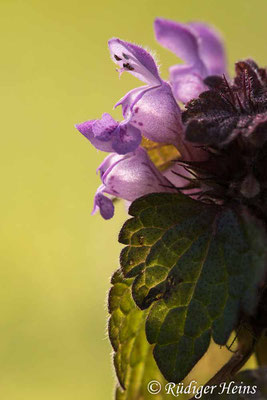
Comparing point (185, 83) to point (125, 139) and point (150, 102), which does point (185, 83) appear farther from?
point (125, 139)

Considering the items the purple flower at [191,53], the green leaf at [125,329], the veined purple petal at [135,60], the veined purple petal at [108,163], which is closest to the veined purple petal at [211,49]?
the purple flower at [191,53]

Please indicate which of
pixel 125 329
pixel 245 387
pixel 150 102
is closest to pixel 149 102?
pixel 150 102

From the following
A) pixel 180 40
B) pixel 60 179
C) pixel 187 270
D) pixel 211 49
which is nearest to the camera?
pixel 187 270

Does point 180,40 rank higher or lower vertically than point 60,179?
higher

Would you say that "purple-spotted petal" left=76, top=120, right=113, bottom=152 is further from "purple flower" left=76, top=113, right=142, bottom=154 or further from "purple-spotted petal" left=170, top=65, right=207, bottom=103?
"purple-spotted petal" left=170, top=65, right=207, bottom=103

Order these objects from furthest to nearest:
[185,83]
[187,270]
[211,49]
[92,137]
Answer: [211,49] < [185,83] < [92,137] < [187,270]

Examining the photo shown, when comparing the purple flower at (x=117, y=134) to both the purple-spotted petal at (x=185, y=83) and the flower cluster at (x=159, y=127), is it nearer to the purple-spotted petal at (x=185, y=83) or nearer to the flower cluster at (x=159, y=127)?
the flower cluster at (x=159, y=127)
